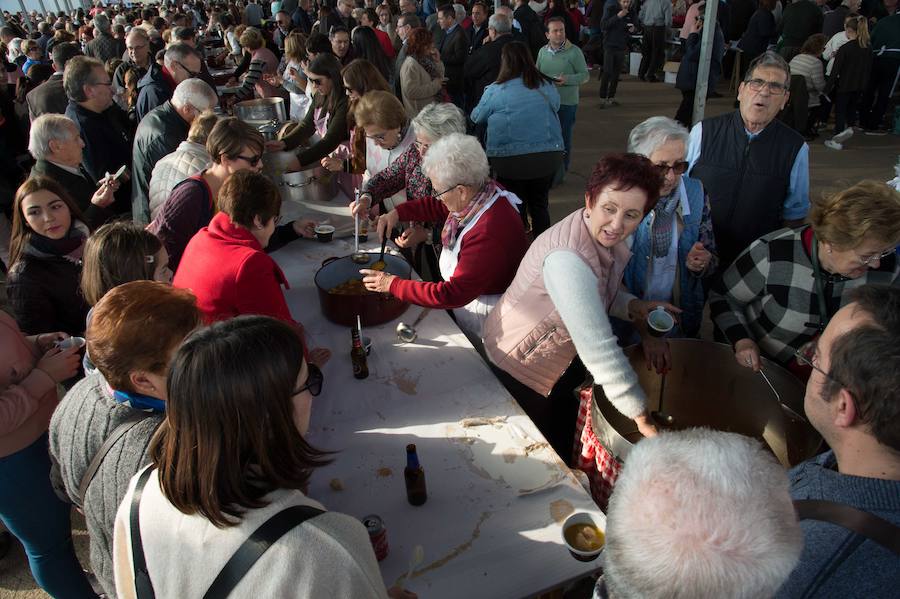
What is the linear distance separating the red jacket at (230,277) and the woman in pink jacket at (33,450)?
448 mm

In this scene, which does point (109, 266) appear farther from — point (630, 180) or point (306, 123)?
point (306, 123)

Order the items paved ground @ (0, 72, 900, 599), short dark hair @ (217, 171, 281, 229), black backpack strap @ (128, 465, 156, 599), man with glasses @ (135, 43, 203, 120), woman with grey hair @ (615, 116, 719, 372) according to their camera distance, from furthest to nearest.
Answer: paved ground @ (0, 72, 900, 599) → man with glasses @ (135, 43, 203, 120) → woman with grey hair @ (615, 116, 719, 372) → short dark hair @ (217, 171, 281, 229) → black backpack strap @ (128, 465, 156, 599)

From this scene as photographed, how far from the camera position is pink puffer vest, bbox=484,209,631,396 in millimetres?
1800

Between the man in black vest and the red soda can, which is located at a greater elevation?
the man in black vest

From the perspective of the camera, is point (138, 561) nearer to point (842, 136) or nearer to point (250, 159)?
point (250, 159)

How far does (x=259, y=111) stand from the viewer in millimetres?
5508

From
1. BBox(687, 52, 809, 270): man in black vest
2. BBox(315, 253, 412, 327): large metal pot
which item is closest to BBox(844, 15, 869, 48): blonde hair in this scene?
BBox(687, 52, 809, 270): man in black vest

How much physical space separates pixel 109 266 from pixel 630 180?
5.87 ft

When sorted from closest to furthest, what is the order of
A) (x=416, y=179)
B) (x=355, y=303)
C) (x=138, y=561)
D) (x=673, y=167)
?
(x=138, y=561), (x=673, y=167), (x=355, y=303), (x=416, y=179)

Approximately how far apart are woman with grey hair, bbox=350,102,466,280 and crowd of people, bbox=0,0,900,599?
0.02m

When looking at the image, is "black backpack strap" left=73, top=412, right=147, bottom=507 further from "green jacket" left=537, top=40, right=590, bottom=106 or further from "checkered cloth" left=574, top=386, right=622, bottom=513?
"green jacket" left=537, top=40, right=590, bottom=106

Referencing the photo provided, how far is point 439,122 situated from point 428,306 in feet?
3.77

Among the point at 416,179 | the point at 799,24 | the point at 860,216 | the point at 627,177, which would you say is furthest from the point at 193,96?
the point at 799,24

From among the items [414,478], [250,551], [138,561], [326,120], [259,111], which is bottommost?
[414,478]
